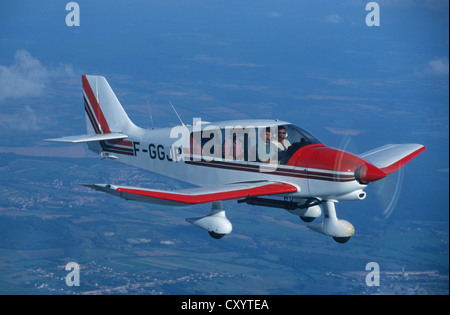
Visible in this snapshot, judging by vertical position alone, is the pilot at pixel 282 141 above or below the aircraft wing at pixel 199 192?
above

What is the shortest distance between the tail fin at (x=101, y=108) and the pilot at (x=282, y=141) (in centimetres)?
795

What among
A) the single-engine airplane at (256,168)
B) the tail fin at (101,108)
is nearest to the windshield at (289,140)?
the single-engine airplane at (256,168)

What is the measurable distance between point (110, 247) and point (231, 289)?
23.3m

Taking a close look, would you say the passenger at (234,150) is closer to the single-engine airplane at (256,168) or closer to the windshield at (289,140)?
the single-engine airplane at (256,168)

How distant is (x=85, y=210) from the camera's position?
5605 inches

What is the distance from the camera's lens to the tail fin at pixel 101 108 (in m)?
27.5

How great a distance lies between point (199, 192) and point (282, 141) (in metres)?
3.27

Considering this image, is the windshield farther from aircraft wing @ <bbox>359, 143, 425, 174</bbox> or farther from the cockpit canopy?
aircraft wing @ <bbox>359, 143, 425, 174</bbox>

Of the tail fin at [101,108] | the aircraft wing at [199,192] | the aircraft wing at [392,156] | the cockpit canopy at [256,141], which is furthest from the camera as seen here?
the tail fin at [101,108]

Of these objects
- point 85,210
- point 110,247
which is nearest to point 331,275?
point 110,247

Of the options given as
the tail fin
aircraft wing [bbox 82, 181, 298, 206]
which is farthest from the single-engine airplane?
the tail fin

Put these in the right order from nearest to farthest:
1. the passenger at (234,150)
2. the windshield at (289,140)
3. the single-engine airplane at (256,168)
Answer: the single-engine airplane at (256,168) → the windshield at (289,140) → the passenger at (234,150)

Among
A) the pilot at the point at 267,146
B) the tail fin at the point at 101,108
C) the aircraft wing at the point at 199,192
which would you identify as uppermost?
the tail fin at the point at 101,108

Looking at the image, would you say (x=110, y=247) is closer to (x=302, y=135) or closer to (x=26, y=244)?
(x=26, y=244)
